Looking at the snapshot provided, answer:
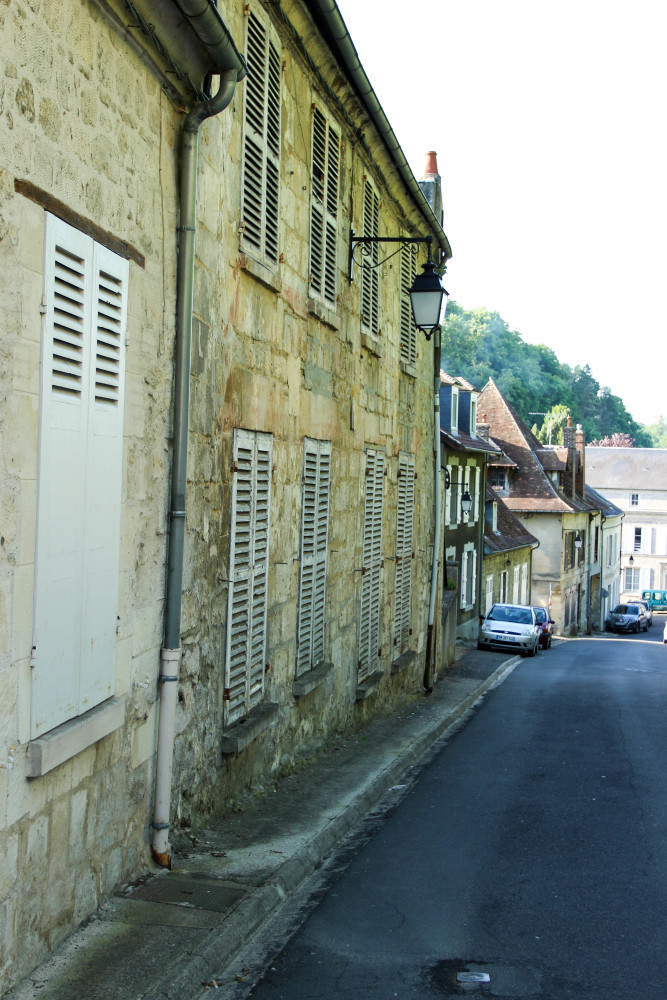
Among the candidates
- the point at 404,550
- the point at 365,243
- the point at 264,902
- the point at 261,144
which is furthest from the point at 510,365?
the point at 264,902

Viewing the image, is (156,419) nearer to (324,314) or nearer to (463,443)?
(324,314)

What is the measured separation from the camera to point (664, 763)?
1156 centimetres

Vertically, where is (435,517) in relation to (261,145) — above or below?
below

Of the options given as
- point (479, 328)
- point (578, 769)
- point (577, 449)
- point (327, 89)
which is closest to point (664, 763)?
point (578, 769)

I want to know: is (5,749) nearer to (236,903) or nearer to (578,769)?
(236,903)

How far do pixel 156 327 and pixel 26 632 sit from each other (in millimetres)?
2176

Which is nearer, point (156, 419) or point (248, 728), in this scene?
point (156, 419)

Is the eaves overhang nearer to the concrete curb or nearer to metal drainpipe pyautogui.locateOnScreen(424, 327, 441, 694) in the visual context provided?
the concrete curb

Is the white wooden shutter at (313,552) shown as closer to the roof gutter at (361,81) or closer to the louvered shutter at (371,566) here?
the louvered shutter at (371,566)

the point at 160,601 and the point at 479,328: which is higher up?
the point at 479,328

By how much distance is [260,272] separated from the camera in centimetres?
763

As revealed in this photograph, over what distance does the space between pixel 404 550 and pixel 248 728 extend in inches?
296

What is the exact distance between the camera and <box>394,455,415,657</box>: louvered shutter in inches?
569

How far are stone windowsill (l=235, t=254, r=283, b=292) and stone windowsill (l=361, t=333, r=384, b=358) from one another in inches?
137
